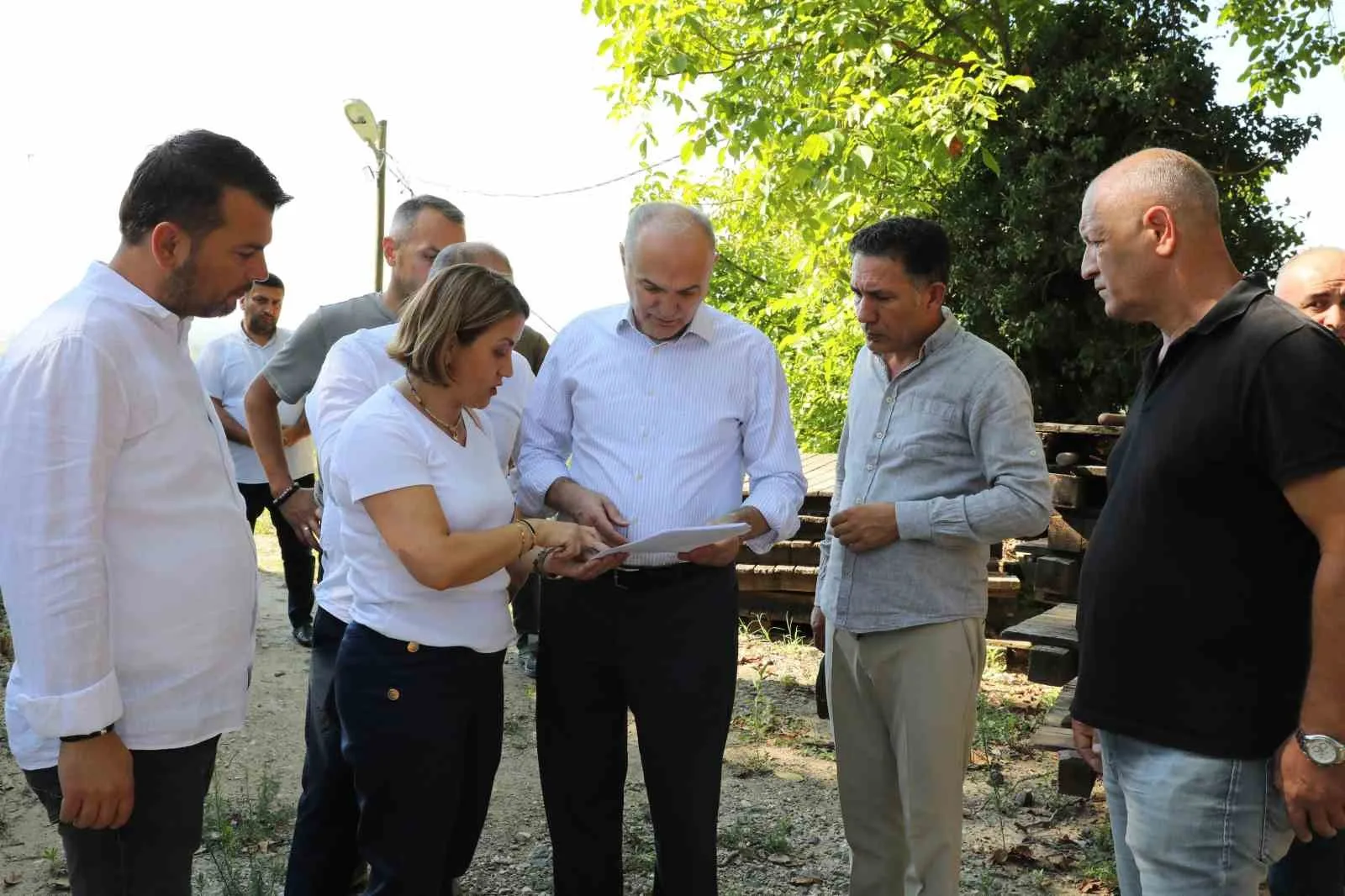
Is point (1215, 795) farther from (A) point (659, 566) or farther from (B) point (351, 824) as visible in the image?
(B) point (351, 824)

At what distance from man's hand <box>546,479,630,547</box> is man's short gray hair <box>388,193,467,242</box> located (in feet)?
4.41

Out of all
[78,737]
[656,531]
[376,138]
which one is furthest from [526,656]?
[376,138]

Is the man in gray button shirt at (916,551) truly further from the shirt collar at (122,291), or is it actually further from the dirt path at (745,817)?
the shirt collar at (122,291)

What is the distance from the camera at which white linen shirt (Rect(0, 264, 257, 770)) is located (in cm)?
192

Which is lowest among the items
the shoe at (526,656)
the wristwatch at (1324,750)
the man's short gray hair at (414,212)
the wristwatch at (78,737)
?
the shoe at (526,656)

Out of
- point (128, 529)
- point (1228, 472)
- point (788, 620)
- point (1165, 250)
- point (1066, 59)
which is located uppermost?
point (1066, 59)

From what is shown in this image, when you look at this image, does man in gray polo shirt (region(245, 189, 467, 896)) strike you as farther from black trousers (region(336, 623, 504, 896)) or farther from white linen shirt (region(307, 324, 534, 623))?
black trousers (region(336, 623, 504, 896))

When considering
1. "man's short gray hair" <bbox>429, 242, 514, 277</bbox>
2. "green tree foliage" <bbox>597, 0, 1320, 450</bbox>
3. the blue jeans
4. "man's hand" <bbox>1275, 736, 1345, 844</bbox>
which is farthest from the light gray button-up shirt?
"green tree foliage" <bbox>597, 0, 1320, 450</bbox>

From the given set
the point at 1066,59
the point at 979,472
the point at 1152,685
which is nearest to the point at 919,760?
the point at 979,472

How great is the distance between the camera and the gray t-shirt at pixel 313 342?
413 centimetres

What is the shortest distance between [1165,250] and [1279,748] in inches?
37.2

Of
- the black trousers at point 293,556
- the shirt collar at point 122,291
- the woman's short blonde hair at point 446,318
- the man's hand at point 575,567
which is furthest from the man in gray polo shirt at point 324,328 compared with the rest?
the black trousers at point 293,556

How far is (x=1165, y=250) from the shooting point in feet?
7.19

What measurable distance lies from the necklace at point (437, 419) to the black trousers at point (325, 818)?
910 mm
